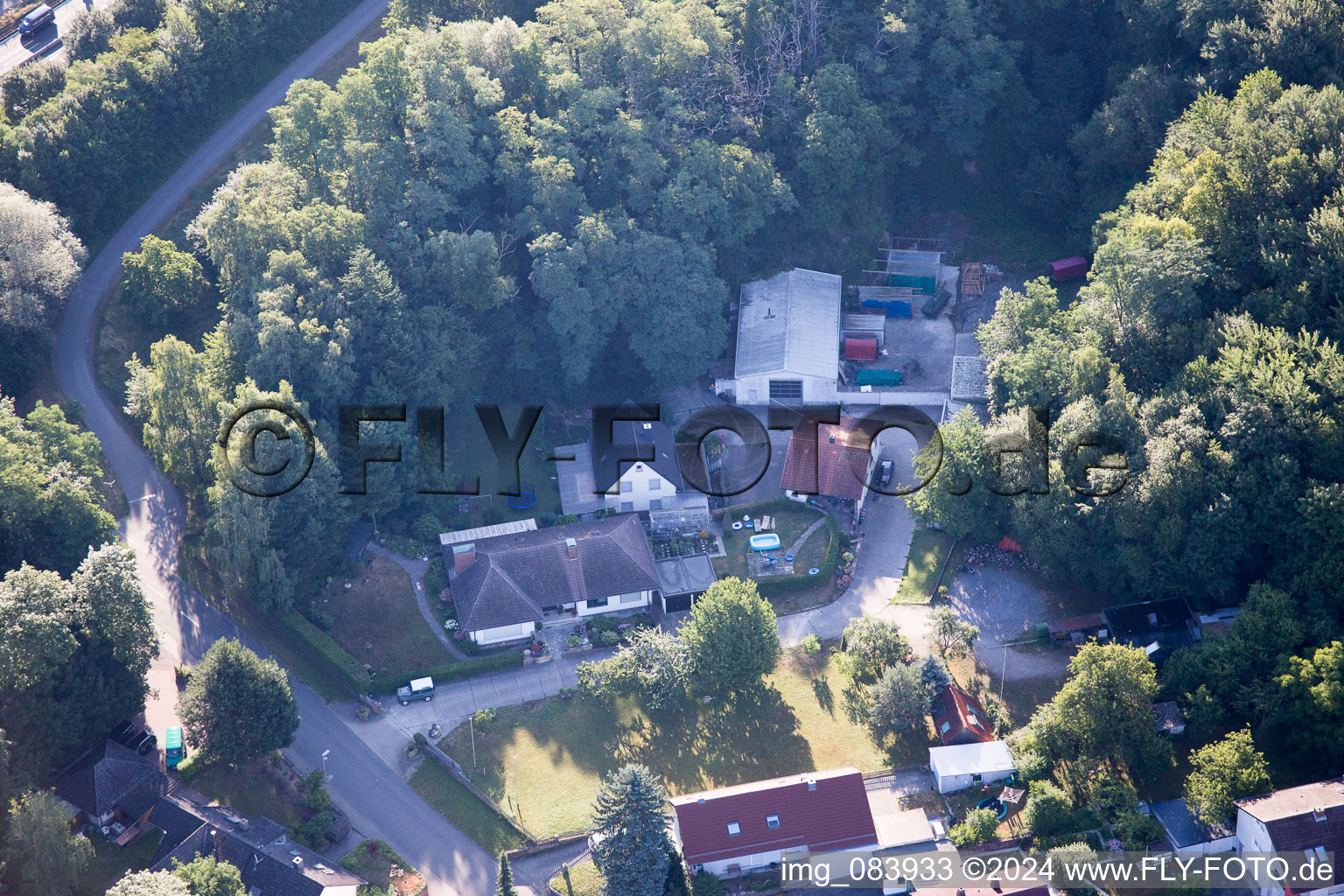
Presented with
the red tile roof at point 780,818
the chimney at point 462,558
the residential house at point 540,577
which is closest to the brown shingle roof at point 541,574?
the residential house at point 540,577

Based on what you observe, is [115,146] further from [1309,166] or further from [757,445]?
[1309,166]

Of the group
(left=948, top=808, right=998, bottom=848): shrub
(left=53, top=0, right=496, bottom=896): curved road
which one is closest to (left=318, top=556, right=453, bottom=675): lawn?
(left=53, top=0, right=496, bottom=896): curved road

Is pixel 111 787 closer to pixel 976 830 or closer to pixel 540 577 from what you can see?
pixel 540 577

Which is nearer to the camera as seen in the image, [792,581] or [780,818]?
[780,818]

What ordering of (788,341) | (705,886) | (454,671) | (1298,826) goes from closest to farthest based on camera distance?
(1298,826), (705,886), (454,671), (788,341)

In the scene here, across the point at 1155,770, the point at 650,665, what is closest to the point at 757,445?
the point at 650,665

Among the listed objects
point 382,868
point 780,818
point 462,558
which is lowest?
point 382,868

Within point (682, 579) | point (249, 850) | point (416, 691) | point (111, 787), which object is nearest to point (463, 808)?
point (416, 691)
